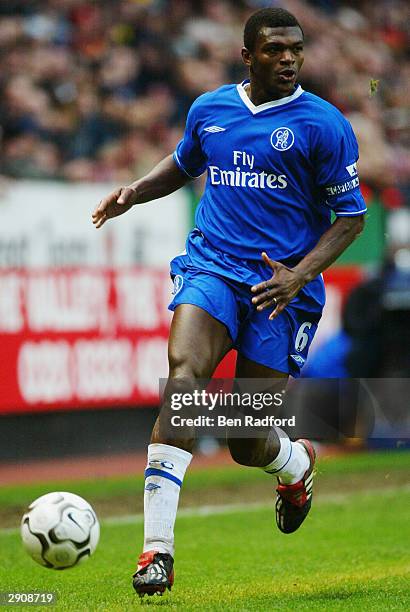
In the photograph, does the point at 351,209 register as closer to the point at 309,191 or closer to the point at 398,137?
the point at 309,191

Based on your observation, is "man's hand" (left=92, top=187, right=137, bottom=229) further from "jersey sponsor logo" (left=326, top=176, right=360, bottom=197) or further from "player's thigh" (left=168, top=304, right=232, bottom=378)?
"jersey sponsor logo" (left=326, top=176, right=360, bottom=197)

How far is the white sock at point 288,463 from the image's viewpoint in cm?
597

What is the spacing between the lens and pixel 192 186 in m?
13.2

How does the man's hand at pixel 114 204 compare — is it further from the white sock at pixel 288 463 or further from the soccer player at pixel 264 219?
the white sock at pixel 288 463

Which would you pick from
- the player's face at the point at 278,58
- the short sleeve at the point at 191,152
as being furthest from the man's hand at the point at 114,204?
the player's face at the point at 278,58

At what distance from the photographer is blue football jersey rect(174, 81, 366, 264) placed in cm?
548

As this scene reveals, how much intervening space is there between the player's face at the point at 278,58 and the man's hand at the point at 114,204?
0.87 m

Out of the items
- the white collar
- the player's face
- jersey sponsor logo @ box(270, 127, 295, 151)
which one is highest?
the player's face

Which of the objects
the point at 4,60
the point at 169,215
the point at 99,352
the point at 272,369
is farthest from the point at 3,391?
the point at 272,369

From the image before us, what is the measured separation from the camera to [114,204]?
5895mm

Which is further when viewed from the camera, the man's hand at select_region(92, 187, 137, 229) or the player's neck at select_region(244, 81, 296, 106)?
the man's hand at select_region(92, 187, 137, 229)

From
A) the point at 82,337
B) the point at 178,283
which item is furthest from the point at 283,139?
the point at 82,337

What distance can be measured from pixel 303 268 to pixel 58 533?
5.27 ft

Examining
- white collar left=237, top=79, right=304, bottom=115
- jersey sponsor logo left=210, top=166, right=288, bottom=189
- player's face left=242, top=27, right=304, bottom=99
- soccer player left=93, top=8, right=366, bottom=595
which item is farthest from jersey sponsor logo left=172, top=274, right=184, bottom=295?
Answer: player's face left=242, top=27, right=304, bottom=99
